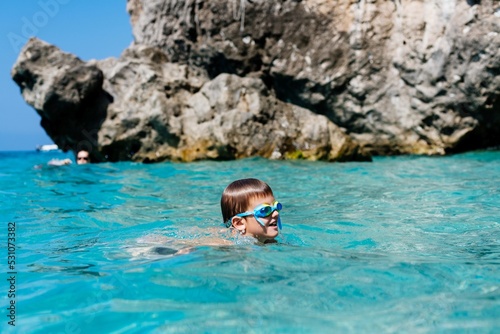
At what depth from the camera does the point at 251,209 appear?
4.39m

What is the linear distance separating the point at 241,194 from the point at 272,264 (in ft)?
3.30

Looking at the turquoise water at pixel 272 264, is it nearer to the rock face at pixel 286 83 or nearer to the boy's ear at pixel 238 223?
the boy's ear at pixel 238 223

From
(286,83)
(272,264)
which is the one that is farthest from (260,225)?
(286,83)

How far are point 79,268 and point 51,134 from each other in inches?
576

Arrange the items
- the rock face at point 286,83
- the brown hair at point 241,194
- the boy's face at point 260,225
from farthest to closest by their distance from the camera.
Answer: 1. the rock face at point 286,83
2. the brown hair at point 241,194
3. the boy's face at point 260,225

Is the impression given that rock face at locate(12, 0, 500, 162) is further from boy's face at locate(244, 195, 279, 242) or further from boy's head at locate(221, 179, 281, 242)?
boy's face at locate(244, 195, 279, 242)

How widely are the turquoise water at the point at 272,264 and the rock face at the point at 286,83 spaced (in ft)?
18.8

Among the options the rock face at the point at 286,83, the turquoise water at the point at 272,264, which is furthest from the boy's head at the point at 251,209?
the rock face at the point at 286,83

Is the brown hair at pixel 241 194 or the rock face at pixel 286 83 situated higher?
the rock face at pixel 286 83

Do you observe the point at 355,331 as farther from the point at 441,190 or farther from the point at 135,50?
the point at 135,50

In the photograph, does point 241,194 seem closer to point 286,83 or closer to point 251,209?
point 251,209

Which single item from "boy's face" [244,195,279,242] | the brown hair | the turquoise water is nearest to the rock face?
the turquoise water

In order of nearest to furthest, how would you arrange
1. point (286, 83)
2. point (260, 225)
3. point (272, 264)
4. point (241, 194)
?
point (272, 264), point (260, 225), point (241, 194), point (286, 83)

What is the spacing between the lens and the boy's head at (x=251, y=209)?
4.32 metres
